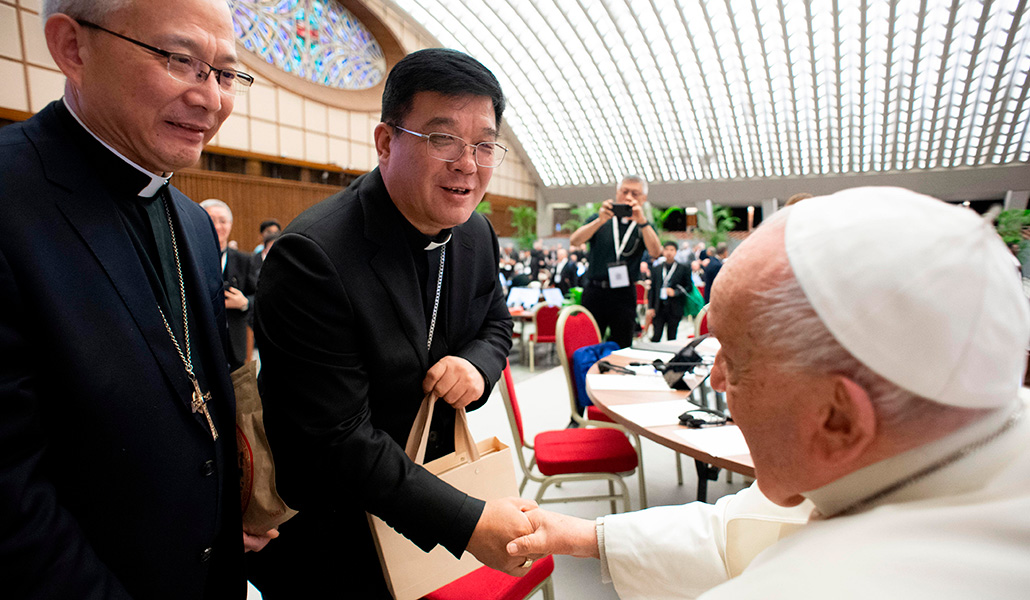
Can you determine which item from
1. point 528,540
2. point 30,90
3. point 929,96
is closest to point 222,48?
point 528,540

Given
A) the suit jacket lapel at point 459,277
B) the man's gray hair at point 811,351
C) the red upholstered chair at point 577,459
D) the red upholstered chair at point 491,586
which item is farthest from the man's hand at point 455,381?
the red upholstered chair at point 577,459

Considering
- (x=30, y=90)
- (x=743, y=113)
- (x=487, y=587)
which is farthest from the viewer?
(x=743, y=113)

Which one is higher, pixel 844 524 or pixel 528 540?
pixel 844 524

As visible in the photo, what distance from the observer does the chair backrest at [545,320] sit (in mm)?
7039

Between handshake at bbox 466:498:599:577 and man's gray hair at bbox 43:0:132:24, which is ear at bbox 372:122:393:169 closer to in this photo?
man's gray hair at bbox 43:0:132:24

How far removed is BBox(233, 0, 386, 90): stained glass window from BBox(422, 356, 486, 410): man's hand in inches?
748

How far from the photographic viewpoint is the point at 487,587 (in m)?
1.64

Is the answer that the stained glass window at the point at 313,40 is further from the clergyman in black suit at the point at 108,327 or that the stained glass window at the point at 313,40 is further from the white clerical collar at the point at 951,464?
the white clerical collar at the point at 951,464

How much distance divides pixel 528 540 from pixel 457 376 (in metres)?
0.43

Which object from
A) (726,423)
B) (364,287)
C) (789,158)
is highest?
(789,158)

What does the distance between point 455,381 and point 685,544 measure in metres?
0.66

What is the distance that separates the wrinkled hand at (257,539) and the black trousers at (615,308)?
4242mm

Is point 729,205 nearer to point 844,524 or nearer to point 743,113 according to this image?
point 743,113

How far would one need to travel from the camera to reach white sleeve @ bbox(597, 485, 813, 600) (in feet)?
3.28
